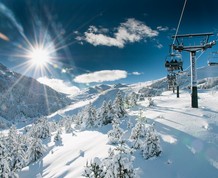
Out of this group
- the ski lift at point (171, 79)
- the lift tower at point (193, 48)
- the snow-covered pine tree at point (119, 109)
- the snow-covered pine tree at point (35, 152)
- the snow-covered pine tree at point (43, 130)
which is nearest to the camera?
the lift tower at point (193, 48)

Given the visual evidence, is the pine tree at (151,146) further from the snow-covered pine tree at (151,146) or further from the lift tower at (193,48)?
the lift tower at (193,48)

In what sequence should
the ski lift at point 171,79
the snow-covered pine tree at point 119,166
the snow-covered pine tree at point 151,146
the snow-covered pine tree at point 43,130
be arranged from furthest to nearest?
1. the snow-covered pine tree at point 43,130
2. the ski lift at point 171,79
3. the snow-covered pine tree at point 151,146
4. the snow-covered pine tree at point 119,166

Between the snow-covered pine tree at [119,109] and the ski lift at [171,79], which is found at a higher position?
the ski lift at [171,79]

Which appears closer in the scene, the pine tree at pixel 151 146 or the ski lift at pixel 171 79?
the pine tree at pixel 151 146

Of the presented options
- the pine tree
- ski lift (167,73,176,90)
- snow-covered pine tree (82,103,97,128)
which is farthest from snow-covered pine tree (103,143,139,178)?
snow-covered pine tree (82,103,97,128)

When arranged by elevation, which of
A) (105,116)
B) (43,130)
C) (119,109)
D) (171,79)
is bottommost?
(43,130)

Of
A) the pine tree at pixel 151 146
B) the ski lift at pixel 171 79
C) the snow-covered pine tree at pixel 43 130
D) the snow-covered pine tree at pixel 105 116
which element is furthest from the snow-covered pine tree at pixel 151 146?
the snow-covered pine tree at pixel 43 130

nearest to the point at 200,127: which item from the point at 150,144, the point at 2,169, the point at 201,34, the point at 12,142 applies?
the point at 150,144

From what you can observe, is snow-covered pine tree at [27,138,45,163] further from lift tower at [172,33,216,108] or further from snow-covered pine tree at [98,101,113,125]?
lift tower at [172,33,216,108]

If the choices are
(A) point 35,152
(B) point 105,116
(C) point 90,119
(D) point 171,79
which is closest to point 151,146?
(D) point 171,79

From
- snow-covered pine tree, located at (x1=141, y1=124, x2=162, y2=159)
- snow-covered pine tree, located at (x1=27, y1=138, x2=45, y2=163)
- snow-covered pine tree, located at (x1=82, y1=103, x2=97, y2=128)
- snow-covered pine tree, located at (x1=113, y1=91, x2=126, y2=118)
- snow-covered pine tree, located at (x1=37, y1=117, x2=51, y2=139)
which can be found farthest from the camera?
snow-covered pine tree, located at (x1=37, y1=117, x2=51, y2=139)

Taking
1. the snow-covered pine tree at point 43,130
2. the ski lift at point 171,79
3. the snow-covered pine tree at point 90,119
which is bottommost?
the snow-covered pine tree at point 43,130

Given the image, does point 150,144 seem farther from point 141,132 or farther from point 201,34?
point 201,34

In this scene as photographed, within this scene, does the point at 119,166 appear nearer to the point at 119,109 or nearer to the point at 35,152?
the point at 119,109
